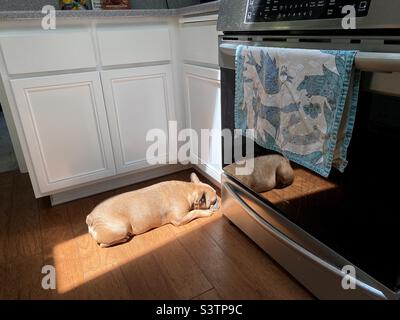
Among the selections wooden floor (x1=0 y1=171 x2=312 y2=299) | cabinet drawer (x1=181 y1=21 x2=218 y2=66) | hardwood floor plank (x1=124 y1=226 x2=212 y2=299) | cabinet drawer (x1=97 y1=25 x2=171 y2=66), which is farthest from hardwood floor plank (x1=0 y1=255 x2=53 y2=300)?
cabinet drawer (x1=181 y1=21 x2=218 y2=66)

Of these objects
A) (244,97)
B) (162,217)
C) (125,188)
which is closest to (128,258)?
(162,217)

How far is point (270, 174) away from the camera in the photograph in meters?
1.00

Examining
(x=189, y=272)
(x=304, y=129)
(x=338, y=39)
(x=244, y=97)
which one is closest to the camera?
(x=338, y=39)

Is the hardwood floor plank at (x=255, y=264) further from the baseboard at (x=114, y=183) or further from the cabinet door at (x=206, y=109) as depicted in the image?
the baseboard at (x=114, y=183)

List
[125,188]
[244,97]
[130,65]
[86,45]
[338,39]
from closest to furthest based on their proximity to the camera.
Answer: [338,39]
[244,97]
[86,45]
[130,65]
[125,188]

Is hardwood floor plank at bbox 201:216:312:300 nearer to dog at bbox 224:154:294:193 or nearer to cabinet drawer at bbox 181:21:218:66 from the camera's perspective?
dog at bbox 224:154:294:193

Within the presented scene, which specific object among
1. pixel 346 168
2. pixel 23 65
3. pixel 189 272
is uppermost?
pixel 23 65

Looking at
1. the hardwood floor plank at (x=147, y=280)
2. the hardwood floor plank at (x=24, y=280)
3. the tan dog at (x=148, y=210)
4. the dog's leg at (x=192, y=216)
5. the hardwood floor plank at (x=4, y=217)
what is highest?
the tan dog at (x=148, y=210)

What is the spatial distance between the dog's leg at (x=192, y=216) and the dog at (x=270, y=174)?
0.35m

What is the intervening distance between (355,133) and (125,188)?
4.44 feet

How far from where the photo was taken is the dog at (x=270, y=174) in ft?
3.04

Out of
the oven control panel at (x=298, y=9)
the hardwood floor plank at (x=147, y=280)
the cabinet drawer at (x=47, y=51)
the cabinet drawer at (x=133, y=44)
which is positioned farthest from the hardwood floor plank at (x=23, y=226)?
the oven control panel at (x=298, y=9)

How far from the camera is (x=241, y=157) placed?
3.80 feet
